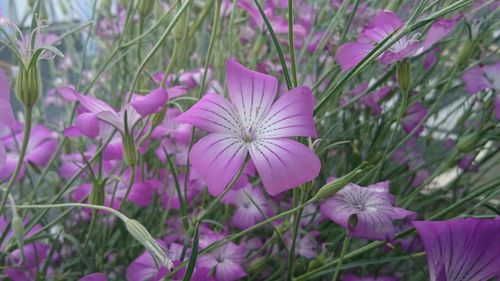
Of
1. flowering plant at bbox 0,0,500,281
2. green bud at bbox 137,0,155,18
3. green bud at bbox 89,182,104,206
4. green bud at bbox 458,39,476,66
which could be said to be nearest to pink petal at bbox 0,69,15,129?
flowering plant at bbox 0,0,500,281

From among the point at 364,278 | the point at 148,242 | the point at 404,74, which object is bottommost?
the point at 364,278

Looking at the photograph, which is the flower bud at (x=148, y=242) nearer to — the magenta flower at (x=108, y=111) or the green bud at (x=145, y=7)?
the magenta flower at (x=108, y=111)

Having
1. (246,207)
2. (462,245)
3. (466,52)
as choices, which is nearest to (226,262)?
(246,207)

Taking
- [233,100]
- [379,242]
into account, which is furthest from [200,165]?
[379,242]

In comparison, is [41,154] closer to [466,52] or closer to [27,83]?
[27,83]

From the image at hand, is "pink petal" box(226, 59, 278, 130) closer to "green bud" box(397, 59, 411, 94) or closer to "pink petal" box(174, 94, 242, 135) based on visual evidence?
"pink petal" box(174, 94, 242, 135)
